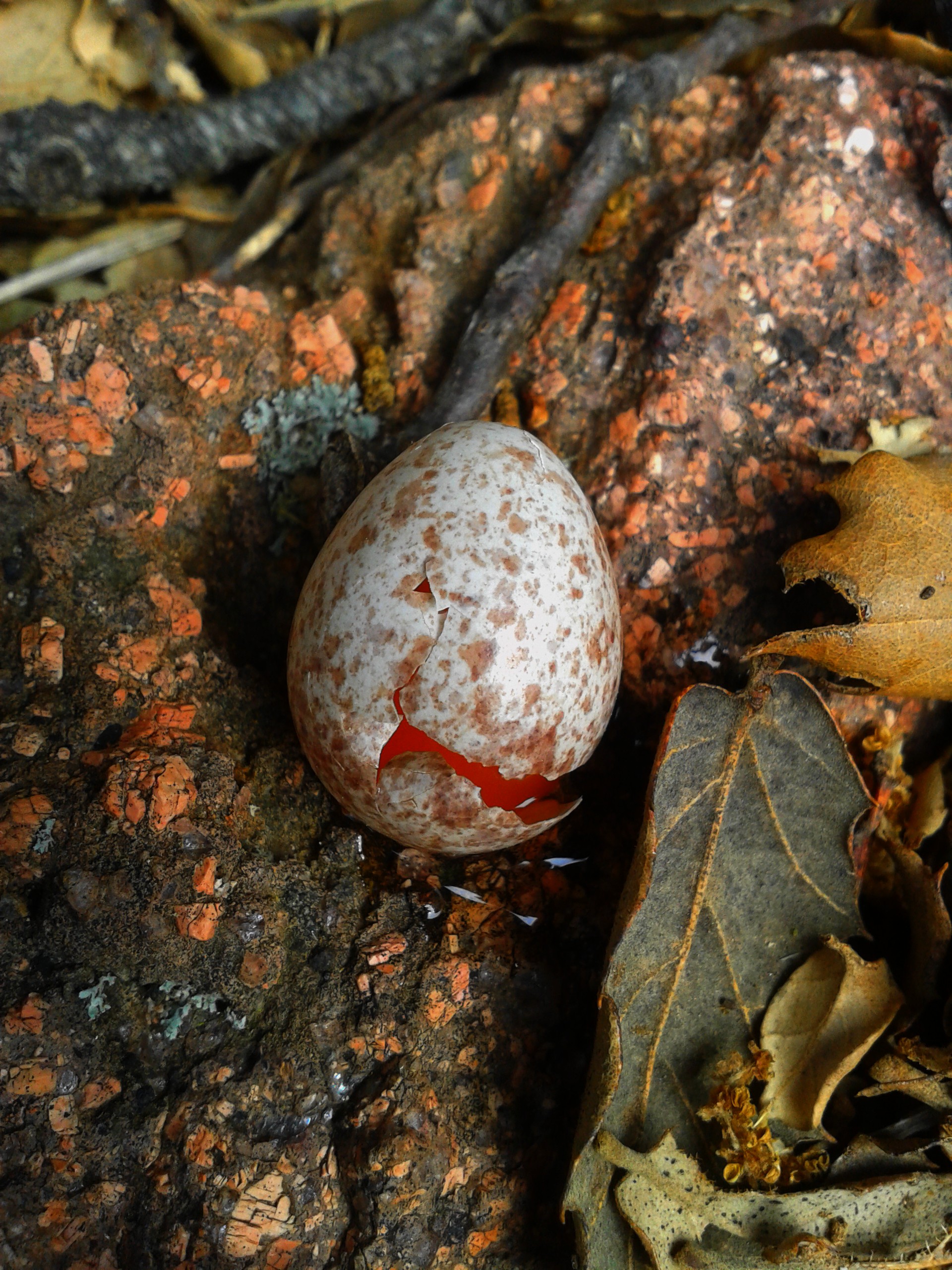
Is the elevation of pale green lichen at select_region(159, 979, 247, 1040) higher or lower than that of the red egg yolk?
lower

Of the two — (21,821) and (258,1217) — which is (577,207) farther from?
(258,1217)

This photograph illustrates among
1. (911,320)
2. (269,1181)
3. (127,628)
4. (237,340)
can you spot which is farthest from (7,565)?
(911,320)

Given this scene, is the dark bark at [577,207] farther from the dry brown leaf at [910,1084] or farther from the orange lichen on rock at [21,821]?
the dry brown leaf at [910,1084]

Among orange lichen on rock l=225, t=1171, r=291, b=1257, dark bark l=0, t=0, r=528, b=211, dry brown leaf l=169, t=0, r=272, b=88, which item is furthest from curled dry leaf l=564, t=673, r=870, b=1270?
dry brown leaf l=169, t=0, r=272, b=88

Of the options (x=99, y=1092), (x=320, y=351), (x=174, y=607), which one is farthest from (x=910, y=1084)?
(x=320, y=351)

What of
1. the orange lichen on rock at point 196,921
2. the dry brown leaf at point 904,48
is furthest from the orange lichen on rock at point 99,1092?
the dry brown leaf at point 904,48

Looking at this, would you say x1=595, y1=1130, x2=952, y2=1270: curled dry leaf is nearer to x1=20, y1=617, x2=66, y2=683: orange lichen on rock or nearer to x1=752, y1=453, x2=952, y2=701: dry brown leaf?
x1=752, y1=453, x2=952, y2=701: dry brown leaf
